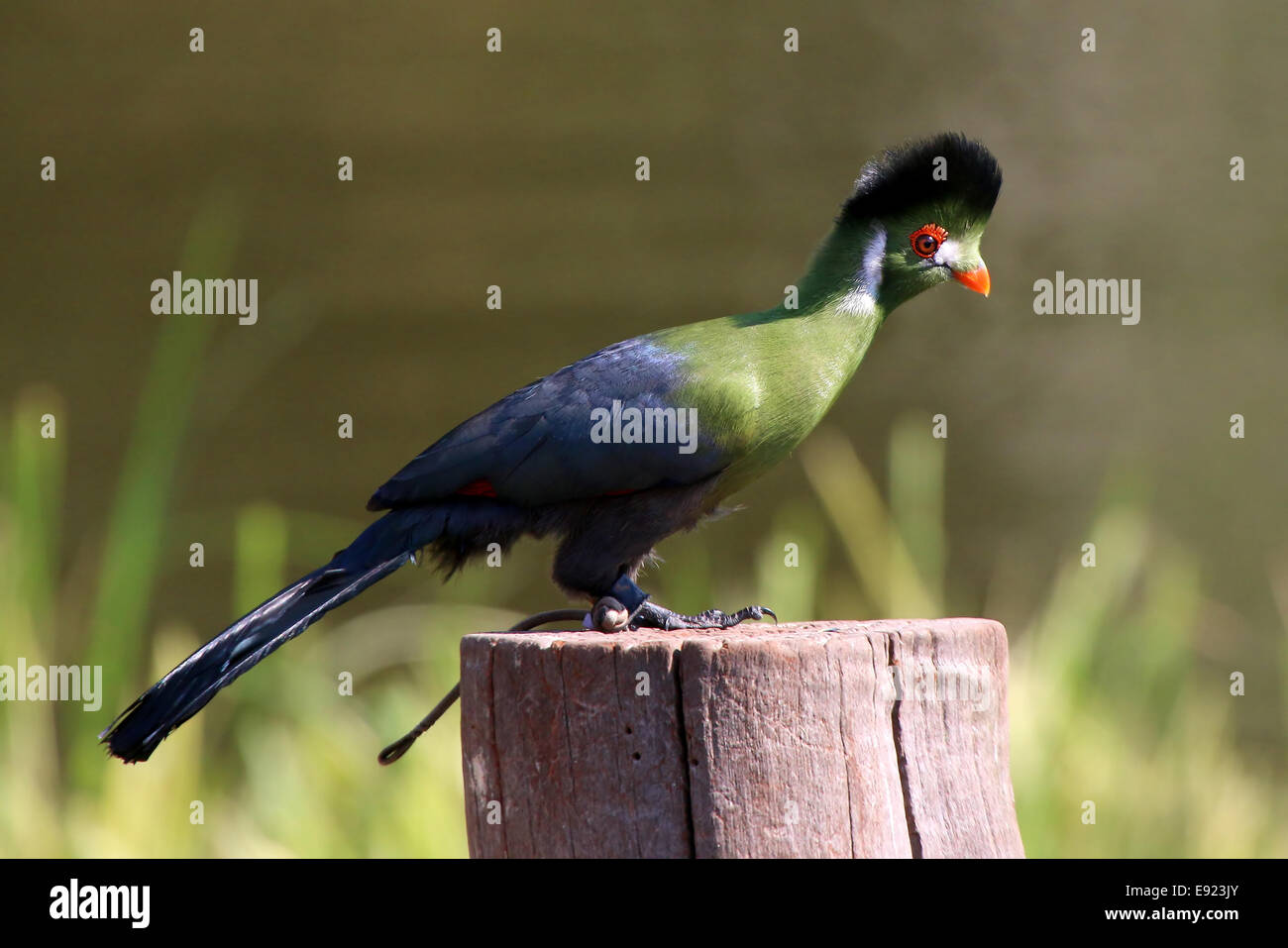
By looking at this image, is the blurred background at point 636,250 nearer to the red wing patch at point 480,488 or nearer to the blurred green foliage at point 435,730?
the blurred green foliage at point 435,730

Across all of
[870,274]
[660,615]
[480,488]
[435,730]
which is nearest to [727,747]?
[660,615]

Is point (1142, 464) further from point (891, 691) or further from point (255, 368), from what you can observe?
point (891, 691)

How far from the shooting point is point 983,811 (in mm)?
2146

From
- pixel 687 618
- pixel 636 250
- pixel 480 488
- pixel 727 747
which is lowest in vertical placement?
pixel 727 747

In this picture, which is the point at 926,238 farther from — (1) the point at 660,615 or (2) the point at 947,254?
(1) the point at 660,615

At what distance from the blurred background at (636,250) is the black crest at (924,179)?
6.91 ft

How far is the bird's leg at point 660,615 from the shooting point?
2.69 meters

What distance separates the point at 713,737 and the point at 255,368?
385cm

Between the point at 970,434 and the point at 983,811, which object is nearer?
the point at 983,811

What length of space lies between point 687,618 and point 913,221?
0.98 metres

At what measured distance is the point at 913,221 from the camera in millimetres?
2969

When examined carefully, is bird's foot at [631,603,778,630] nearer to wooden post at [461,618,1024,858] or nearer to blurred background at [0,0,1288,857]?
wooden post at [461,618,1024,858]

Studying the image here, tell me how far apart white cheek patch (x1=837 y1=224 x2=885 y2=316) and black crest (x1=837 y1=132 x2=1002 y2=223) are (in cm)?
5

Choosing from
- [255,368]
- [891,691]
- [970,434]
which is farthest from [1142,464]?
[891,691]
